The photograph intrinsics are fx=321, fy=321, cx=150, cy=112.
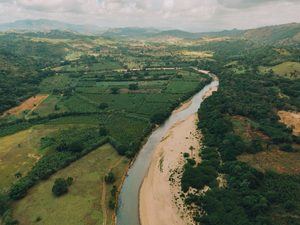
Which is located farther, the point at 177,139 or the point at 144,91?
the point at 144,91

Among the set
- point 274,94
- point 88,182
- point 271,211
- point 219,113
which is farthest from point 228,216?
point 274,94

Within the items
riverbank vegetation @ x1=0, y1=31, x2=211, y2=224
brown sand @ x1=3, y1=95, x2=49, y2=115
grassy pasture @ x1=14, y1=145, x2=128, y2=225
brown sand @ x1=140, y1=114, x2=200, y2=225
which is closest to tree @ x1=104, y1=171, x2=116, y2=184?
riverbank vegetation @ x1=0, y1=31, x2=211, y2=224

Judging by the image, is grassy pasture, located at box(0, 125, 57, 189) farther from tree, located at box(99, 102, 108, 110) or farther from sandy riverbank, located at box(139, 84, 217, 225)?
sandy riverbank, located at box(139, 84, 217, 225)

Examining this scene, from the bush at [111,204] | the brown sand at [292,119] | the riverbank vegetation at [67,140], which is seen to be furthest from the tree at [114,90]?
the bush at [111,204]

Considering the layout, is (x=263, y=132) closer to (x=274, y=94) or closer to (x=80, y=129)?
(x=274, y=94)

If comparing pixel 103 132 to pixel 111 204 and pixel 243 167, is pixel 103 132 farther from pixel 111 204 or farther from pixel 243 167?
pixel 243 167

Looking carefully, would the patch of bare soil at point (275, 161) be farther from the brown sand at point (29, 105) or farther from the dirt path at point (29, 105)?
the brown sand at point (29, 105)

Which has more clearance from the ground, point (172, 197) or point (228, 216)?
point (228, 216)
